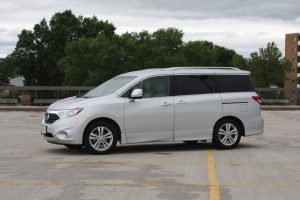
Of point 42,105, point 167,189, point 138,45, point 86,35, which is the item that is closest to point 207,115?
point 167,189

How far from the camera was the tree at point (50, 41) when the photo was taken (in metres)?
75.4

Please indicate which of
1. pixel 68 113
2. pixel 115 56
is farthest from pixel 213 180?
pixel 115 56

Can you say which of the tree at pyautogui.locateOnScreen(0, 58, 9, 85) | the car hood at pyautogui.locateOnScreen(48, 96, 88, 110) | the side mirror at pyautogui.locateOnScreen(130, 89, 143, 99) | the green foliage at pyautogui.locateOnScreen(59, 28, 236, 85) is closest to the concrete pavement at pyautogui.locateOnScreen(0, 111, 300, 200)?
the car hood at pyautogui.locateOnScreen(48, 96, 88, 110)

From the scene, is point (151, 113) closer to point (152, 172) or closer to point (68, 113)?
point (68, 113)

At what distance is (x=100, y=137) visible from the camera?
38.6ft

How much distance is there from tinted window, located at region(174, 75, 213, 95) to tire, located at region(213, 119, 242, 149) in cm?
79

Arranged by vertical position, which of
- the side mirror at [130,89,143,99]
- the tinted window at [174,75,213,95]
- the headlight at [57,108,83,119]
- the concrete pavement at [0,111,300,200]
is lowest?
the concrete pavement at [0,111,300,200]

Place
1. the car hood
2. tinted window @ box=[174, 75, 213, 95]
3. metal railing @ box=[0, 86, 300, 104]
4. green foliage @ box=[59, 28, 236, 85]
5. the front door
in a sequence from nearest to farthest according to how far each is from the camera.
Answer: the car hood, the front door, tinted window @ box=[174, 75, 213, 95], metal railing @ box=[0, 86, 300, 104], green foliage @ box=[59, 28, 236, 85]

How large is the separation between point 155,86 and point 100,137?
1627 mm

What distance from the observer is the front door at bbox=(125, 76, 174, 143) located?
12.0 meters

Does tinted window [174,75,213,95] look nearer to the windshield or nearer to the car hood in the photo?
the windshield

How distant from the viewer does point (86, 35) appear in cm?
7556

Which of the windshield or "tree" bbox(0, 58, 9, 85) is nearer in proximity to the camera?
the windshield

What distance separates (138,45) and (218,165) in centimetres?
5784
